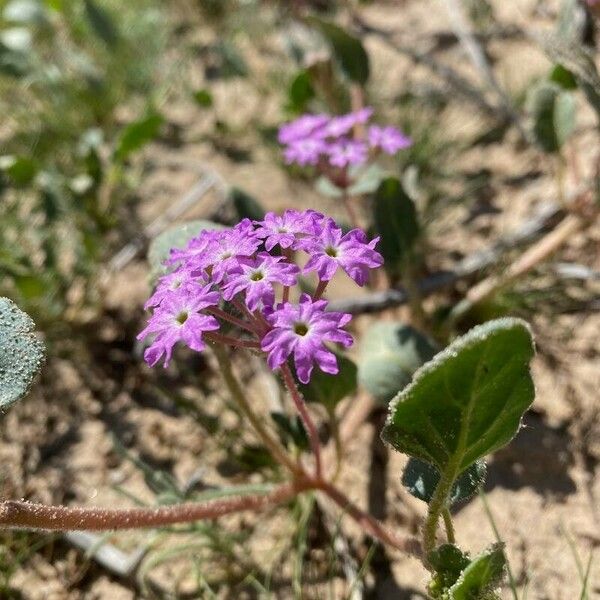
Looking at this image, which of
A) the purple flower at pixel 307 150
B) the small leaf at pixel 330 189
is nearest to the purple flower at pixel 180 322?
the purple flower at pixel 307 150

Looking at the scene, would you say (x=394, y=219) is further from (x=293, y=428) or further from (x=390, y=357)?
(x=293, y=428)

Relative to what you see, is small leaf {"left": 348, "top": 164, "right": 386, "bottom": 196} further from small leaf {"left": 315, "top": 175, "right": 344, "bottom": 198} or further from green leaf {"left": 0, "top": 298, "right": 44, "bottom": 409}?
green leaf {"left": 0, "top": 298, "right": 44, "bottom": 409}

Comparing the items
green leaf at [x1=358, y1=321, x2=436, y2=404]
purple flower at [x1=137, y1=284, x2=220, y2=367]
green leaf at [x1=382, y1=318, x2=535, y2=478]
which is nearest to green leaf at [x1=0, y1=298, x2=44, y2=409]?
purple flower at [x1=137, y1=284, x2=220, y2=367]

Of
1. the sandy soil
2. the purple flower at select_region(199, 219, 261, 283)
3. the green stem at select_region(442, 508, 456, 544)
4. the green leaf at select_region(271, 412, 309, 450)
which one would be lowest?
the sandy soil

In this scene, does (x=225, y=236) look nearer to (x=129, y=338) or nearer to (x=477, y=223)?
(x=129, y=338)

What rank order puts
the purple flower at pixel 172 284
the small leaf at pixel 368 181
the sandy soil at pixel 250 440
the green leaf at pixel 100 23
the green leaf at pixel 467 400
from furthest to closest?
the green leaf at pixel 100 23, the small leaf at pixel 368 181, the sandy soil at pixel 250 440, the purple flower at pixel 172 284, the green leaf at pixel 467 400

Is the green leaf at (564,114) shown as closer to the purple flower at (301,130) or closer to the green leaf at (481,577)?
the purple flower at (301,130)
